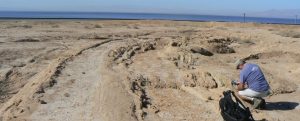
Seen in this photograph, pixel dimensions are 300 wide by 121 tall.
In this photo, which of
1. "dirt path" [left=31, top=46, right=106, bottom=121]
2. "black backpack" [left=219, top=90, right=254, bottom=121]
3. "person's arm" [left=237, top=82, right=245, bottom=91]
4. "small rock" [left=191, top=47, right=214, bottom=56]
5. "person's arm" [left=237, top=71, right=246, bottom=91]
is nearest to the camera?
"black backpack" [left=219, top=90, right=254, bottom=121]

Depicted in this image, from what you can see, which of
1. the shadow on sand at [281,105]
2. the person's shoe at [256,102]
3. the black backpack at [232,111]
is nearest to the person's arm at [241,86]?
the person's shoe at [256,102]

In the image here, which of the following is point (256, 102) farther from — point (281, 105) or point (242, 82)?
point (281, 105)

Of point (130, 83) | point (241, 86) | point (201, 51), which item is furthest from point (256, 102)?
point (201, 51)

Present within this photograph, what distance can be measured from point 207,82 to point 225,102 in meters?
5.01

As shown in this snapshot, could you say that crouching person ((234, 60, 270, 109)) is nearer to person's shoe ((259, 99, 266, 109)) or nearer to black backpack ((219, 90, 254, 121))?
person's shoe ((259, 99, 266, 109))

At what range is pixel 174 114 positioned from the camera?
485 inches

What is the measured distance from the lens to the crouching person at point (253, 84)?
13.0 metres

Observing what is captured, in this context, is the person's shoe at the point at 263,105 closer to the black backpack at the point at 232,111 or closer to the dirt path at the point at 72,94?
the black backpack at the point at 232,111

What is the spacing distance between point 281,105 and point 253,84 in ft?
4.66

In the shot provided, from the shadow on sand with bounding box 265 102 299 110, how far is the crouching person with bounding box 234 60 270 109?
1.59 feet

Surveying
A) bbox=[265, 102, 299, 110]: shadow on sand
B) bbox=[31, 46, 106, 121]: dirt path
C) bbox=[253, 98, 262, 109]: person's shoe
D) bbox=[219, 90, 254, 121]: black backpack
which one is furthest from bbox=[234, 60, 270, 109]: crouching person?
bbox=[31, 46, 106, 121]: dirt path

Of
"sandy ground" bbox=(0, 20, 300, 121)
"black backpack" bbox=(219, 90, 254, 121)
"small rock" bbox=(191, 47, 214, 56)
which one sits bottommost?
"small rock" bbox=(191, 47, 214, 56)

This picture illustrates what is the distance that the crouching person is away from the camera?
42.7 feet

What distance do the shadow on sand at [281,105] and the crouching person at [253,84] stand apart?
1.59ft
